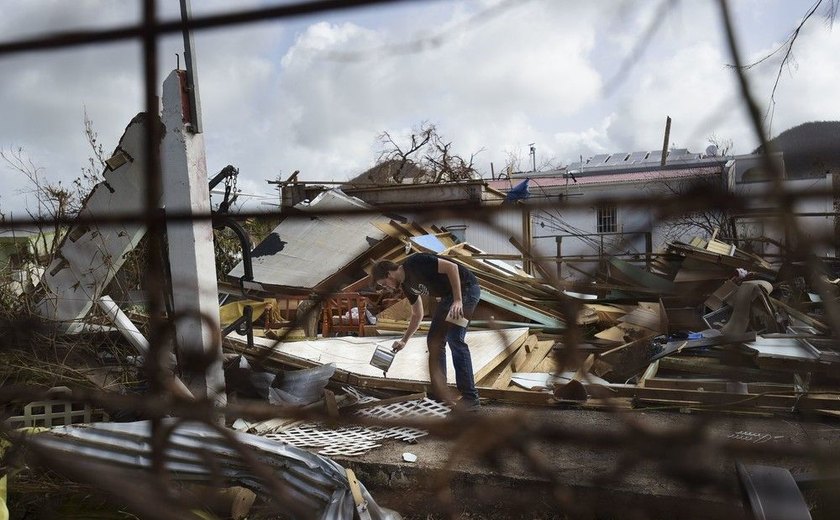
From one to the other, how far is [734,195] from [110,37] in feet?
2.77

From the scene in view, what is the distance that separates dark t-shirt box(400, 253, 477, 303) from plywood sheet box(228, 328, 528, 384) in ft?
3.54

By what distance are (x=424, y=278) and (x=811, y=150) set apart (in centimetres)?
459

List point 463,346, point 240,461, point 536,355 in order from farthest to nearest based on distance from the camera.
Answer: point 536,355 → point 463,346 → point 240,461

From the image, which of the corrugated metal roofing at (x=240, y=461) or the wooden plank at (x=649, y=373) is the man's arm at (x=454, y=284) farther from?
the wooden plank at (x=649, y=373)

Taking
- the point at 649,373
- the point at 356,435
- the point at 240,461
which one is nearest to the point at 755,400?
the point at 649,373

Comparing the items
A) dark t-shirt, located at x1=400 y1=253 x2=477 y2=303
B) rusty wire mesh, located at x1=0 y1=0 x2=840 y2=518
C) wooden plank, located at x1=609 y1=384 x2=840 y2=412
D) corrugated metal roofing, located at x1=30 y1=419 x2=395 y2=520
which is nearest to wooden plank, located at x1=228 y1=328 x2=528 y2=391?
dark t-shirt, located at x1=400 y1=253 x2=477 y2=303

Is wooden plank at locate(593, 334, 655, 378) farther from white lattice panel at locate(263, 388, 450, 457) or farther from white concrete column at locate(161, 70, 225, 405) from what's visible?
white concrete column at locate(161, 70, 225, 405)

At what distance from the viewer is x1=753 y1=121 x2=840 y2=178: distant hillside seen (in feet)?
2.46

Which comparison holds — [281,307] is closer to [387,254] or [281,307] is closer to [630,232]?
[387,254]

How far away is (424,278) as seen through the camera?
532 centimetres

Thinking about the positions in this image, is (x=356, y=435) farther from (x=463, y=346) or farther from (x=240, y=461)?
(x=240, y=461)

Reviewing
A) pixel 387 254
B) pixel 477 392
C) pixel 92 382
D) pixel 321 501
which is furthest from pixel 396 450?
pixel 387 254

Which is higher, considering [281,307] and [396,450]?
[281,307]

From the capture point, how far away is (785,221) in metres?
0.70
